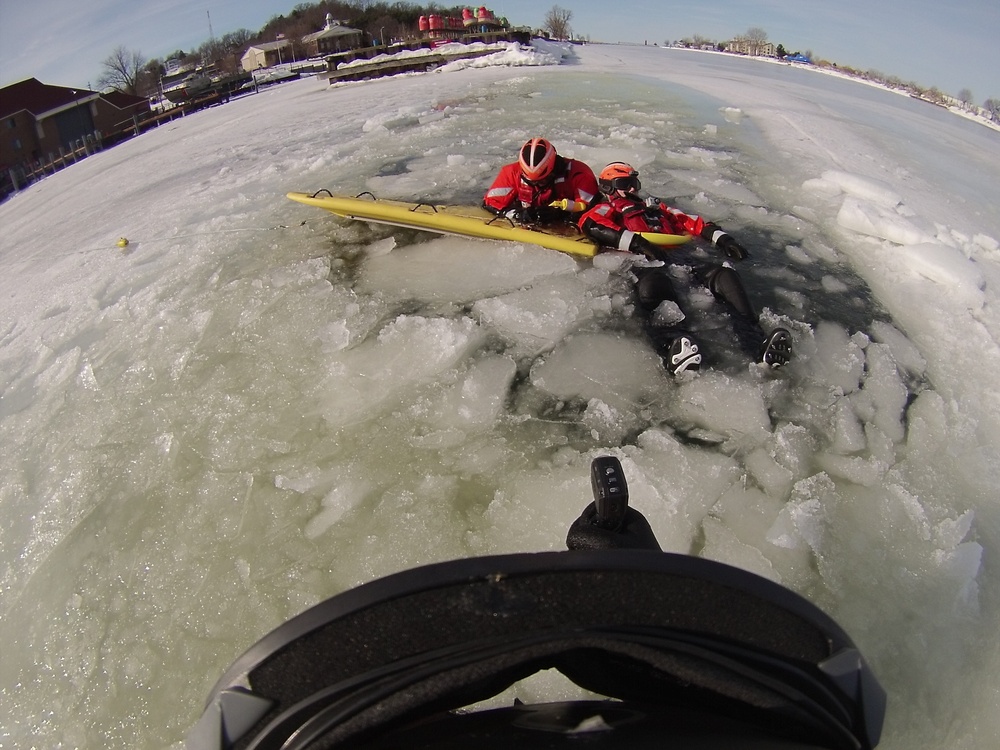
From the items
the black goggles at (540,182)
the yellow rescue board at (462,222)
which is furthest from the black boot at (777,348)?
the black goggles at (540,182)

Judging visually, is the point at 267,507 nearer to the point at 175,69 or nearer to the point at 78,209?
the point at 78,209

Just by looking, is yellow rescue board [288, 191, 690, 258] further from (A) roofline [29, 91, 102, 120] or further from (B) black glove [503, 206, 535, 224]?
(A) roofline [29, 91, 102, 120]

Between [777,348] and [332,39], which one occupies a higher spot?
[332,39]

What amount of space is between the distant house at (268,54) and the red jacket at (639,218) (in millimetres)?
48218

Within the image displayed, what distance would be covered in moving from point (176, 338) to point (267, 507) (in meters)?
1.78

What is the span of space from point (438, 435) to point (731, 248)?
117 inches

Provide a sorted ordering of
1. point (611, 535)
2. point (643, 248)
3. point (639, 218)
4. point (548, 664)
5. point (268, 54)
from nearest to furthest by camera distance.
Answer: point (548, 664) < point (611, 535) < point (643, 248) < point (639, 218) < point (268, 54)

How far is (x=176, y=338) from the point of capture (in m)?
3.58

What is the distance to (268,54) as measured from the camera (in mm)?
44812

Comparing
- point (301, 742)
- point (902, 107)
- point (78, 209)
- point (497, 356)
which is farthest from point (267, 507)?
point (902, 107)

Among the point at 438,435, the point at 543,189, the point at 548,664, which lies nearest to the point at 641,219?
the point at 543,189

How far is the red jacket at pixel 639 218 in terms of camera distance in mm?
4477

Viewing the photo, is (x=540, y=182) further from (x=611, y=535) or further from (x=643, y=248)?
(x=611, y=535)

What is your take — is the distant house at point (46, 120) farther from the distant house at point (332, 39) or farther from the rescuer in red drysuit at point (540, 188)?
the rescuer in red drysuit at point (540, 188)
